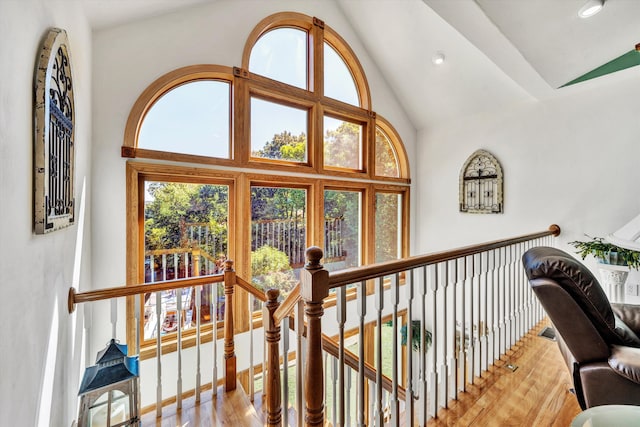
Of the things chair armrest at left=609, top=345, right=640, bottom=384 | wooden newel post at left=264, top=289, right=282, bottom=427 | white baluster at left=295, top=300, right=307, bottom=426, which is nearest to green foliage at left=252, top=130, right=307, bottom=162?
wooden newel post at left=264, top=289, right=282, bottom=427

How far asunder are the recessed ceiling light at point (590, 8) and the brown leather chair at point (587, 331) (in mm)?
2107

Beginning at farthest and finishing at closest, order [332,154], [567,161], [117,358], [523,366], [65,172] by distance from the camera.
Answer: [332,154] → [567,161] → [523,366] → [117,358] → [65,172]

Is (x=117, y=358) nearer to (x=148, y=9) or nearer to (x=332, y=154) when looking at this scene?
(x=148, y=9)

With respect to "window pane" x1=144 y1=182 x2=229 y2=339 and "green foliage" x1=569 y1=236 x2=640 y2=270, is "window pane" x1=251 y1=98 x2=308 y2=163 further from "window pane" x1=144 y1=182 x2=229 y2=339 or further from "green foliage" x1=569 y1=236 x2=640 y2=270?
"green foliage" x1=569 y1=236 x2=640 y2=270

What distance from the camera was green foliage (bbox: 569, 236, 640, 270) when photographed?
107 inches

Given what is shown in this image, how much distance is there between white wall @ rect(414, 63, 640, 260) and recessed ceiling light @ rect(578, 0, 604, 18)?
4.23 feet

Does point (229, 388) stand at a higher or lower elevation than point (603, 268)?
lower

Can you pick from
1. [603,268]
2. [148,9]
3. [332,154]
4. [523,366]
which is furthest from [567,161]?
[148,9]

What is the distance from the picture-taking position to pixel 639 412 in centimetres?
89

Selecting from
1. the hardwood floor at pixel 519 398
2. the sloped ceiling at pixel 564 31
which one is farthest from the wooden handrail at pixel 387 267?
the sloped ceiling at pixel 564 31

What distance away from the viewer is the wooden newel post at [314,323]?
1071 millimetres

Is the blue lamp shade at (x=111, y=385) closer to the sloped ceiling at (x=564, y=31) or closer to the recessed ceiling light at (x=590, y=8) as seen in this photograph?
the sloped ceiling at (x=564, y=31)

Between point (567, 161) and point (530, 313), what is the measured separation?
6.38 ft

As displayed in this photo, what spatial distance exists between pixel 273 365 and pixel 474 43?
10.6 feet
